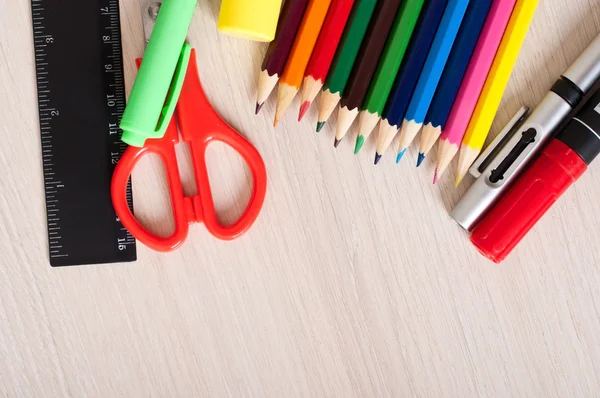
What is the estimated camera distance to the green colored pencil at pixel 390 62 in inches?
25.9

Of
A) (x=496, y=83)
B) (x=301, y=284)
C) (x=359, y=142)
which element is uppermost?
(x=496, y=83)

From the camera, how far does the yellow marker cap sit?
2.05 ft

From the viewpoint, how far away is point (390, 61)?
66cm

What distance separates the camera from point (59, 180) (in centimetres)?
70

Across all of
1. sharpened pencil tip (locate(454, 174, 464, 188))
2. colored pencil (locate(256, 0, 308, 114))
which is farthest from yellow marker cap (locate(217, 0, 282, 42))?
sharpened pencil tip (locate(454, 174, 464, 188))

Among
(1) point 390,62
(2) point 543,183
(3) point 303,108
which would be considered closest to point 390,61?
(1) point 390,62

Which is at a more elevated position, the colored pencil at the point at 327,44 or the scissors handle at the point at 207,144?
the colored pencil at the point at 327,44

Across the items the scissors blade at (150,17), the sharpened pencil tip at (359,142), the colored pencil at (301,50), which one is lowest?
the sharpened pencil tip at (359,142)

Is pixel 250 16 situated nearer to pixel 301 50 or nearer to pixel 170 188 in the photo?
pixel 301 50

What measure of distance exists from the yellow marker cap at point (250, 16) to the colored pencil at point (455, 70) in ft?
0.62

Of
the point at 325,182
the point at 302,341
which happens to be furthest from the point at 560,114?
the point at 302,341

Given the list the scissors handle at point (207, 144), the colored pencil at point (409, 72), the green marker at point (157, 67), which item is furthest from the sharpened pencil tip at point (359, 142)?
the green marker at point (157, 67)

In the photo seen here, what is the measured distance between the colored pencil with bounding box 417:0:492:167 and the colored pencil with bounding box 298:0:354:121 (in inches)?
4.7

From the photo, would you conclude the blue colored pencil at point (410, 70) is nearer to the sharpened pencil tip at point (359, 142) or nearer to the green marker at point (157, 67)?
the sharpened pencil tip at point (359, 142)
